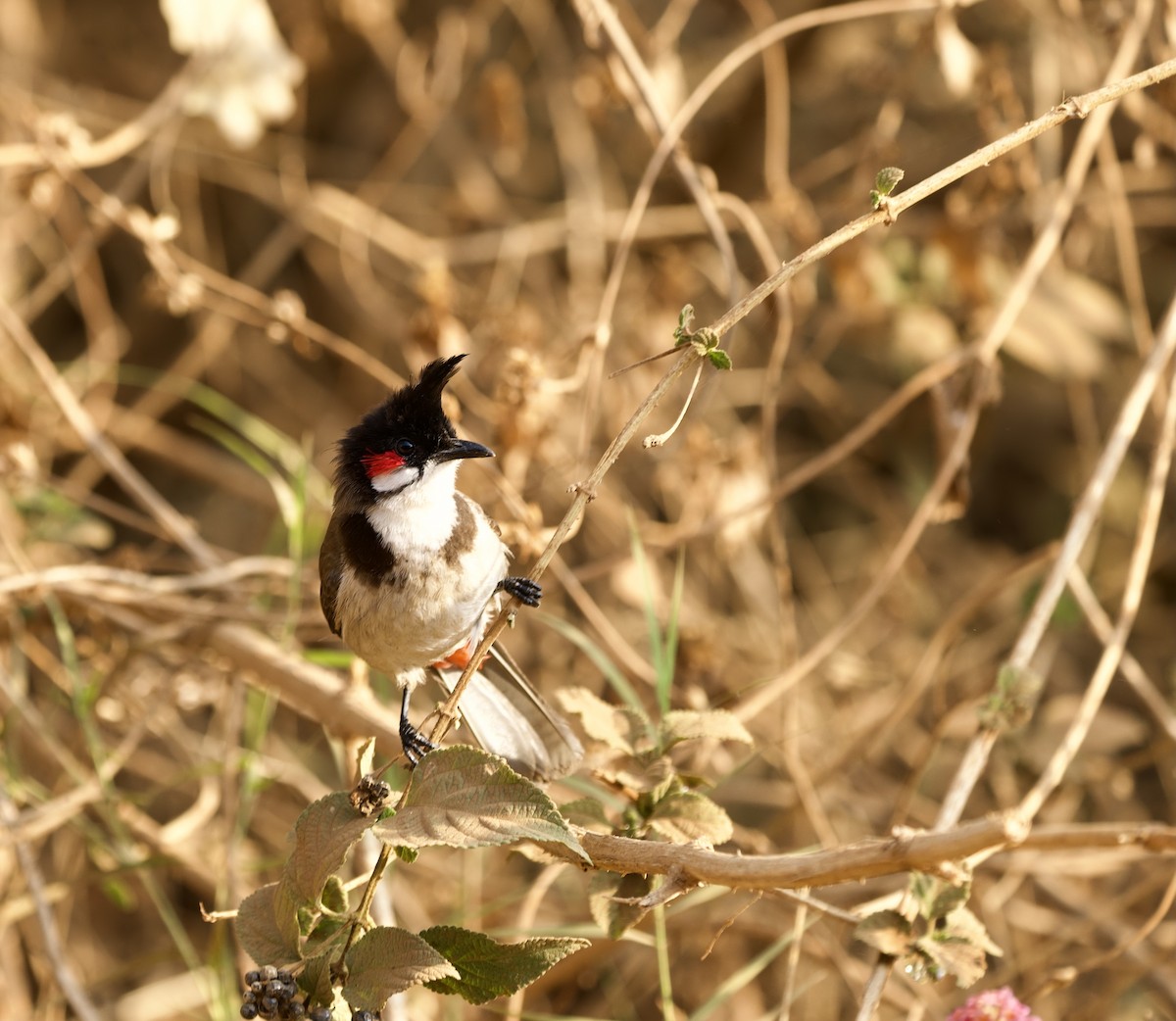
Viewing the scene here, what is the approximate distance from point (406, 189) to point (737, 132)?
1.51 metres

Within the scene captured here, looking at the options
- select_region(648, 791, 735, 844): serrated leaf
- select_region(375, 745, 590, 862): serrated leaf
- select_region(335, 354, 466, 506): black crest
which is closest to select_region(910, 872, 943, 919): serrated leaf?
select_region(648, 791, 735, 844): serrated leaf

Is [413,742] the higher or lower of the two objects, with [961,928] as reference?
higher

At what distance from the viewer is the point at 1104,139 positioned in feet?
12.0

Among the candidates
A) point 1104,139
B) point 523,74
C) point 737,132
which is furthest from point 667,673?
point 523,74

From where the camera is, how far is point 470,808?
64.4 inches

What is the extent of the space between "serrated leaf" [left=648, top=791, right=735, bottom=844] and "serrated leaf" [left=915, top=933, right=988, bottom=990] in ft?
1.10

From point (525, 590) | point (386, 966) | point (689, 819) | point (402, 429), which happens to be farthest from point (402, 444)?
point (386, 966)

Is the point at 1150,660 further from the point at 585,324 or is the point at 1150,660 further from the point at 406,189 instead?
the point at 406,189

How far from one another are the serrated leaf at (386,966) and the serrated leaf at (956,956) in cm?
72

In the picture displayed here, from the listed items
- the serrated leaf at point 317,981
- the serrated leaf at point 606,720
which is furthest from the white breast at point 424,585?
the serrated leaf at point 317,981

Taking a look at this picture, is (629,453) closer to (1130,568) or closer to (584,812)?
(1130,568)

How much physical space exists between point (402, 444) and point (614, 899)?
117cm

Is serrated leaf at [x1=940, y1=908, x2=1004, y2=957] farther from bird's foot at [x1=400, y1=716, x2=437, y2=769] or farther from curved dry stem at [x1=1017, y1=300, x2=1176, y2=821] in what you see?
bird's foot at [x1=400, y1=716, x2=437, y2=769]

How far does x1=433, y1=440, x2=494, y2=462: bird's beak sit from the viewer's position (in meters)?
2.55
